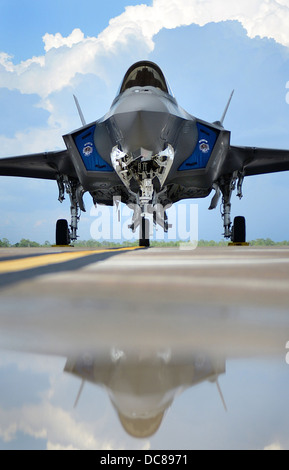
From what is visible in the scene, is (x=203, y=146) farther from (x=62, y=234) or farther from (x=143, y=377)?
(x=143, y=377)

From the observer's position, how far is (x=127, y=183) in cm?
595

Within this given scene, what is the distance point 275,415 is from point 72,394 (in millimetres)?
206

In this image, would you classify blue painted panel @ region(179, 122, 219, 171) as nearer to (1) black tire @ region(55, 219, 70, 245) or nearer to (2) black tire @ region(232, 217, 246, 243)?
(2) black tire @ region(232, 217, 246, 243)

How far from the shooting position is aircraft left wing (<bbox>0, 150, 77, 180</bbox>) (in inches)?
334

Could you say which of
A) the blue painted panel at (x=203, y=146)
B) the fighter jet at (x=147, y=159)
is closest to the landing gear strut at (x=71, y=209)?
the fighter jet at (x=147, y=159)

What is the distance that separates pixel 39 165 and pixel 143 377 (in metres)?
9.56

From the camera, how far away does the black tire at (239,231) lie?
884cm

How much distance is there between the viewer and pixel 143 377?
0.40m

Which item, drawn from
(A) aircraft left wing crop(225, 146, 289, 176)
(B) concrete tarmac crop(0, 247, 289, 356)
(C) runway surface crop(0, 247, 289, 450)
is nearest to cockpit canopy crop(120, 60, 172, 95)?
(A) aircraft left wing crop(225, 146, 289, 176)

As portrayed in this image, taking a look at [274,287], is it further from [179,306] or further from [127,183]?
[127,183]

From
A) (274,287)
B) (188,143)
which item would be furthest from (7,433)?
(188,143)

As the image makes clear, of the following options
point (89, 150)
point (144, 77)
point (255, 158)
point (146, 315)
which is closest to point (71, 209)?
point (89, 150)

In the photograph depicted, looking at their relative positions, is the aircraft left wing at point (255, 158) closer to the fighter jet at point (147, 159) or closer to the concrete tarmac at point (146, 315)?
the fighter jet at point (147, 159)
